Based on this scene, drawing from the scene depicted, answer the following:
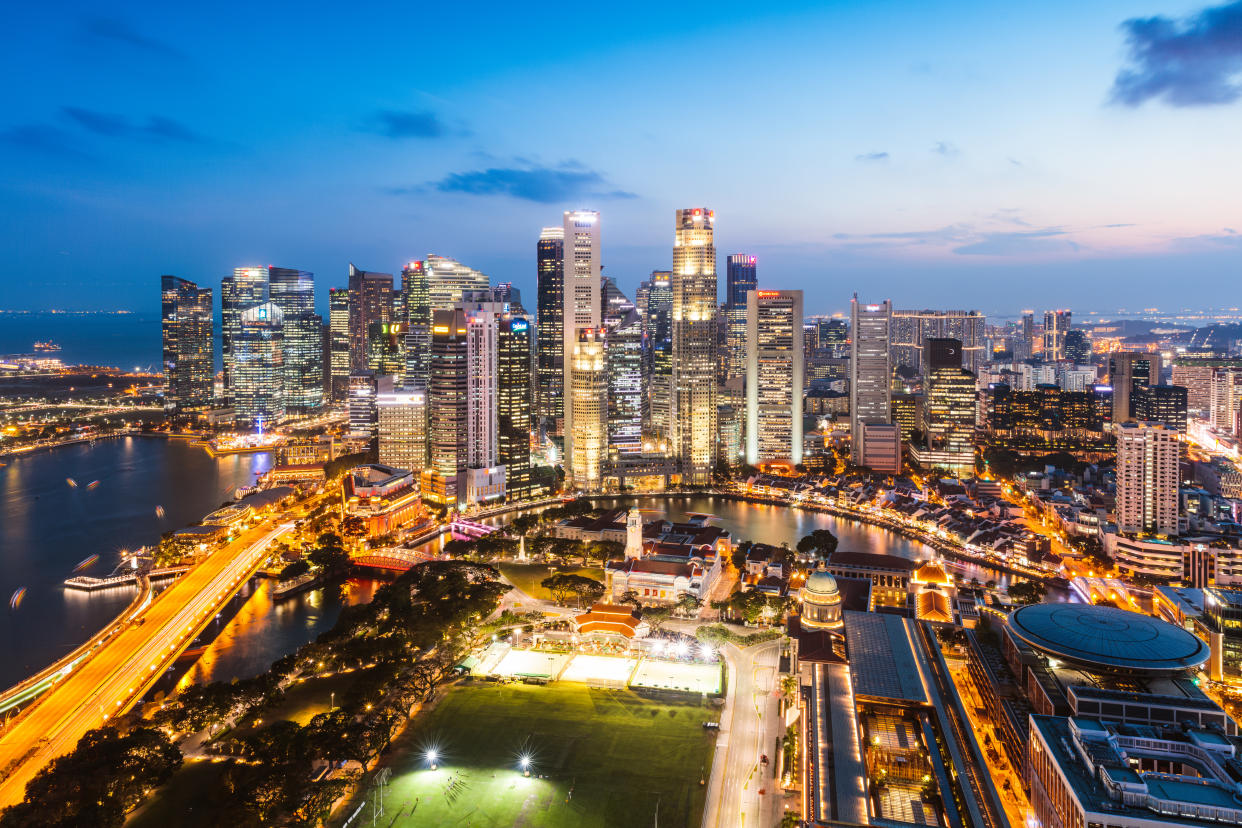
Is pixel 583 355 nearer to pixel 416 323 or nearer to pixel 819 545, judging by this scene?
pixel 819 545

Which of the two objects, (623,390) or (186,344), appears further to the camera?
(186,344)

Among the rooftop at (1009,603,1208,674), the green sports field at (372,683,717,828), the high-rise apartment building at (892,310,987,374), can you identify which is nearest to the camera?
the green sports field at (372,683,717,828)

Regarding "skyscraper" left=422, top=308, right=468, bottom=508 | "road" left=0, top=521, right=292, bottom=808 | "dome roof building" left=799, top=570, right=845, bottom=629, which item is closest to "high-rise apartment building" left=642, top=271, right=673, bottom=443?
"skyscraper" left=422, top=308, right=468, bottom=508

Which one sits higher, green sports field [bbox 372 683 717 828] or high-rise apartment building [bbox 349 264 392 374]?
high-rise apartment building [bbox 349 264 392 374]

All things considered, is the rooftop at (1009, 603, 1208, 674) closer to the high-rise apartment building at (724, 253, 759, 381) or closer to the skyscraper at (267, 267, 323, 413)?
the high-rise apartment building at (724, 253, 759, 381)

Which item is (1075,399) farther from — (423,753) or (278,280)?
(278,280)

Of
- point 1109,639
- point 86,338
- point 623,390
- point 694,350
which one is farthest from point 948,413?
point 86,338

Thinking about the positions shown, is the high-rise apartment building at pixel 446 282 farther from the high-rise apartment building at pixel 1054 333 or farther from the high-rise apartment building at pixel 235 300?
the high-rise apartment building at pixel 1054 333
